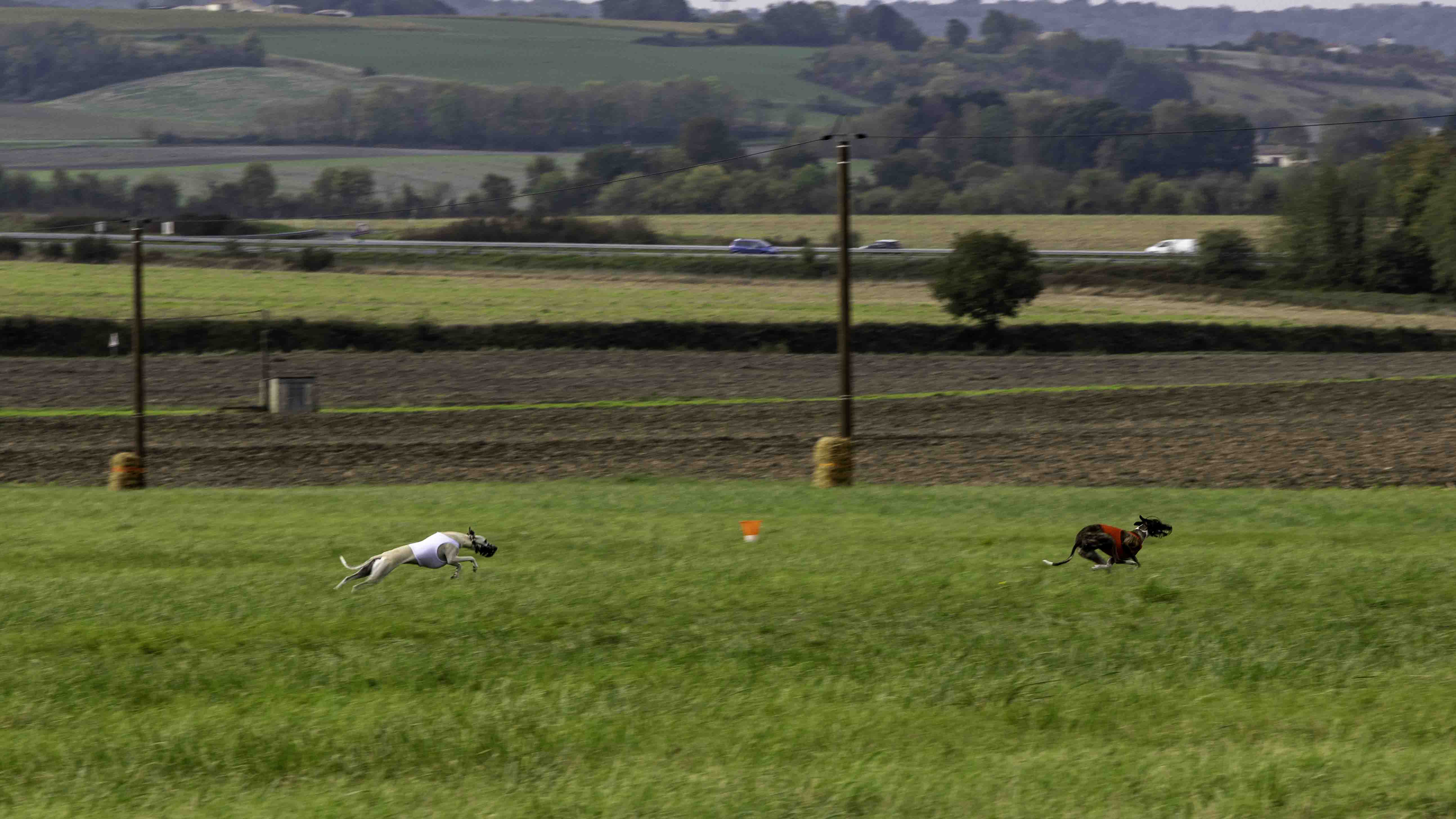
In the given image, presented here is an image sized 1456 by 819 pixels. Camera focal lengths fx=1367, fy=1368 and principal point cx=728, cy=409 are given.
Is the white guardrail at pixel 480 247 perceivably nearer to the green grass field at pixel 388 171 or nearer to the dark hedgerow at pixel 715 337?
the dark hedgerow at pixel 715 337

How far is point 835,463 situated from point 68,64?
197 m

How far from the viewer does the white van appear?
74.2m

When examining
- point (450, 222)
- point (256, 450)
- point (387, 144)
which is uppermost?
point (387, 144)

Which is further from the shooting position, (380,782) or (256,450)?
(256,450)

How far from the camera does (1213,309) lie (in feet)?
184

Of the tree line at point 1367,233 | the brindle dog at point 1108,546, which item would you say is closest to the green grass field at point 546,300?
the tree line at point 1367,233

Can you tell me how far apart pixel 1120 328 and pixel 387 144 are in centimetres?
12602

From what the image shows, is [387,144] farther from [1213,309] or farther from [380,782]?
[380,782]

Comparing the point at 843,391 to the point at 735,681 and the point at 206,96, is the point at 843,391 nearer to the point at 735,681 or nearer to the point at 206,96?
the point at 735,681

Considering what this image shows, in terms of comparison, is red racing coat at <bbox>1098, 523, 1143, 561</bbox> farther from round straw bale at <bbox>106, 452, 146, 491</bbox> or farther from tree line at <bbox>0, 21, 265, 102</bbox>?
tree line at <bbox>0, 21, 265, 102</bbox>

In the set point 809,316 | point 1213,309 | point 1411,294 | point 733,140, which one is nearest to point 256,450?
point 809,316

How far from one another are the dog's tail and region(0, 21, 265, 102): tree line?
197m

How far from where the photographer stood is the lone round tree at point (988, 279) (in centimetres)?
4450

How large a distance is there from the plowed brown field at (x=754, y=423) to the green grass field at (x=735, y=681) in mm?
11167
